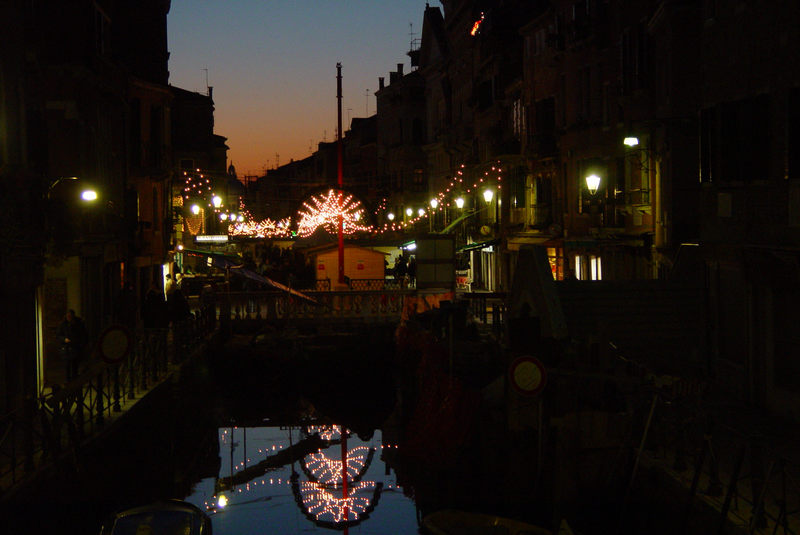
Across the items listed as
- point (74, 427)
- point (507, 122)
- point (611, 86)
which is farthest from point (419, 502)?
point (507, 122)

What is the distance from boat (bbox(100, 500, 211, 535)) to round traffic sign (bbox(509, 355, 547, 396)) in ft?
16.1

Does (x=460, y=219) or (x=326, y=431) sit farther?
(x=460, y=219)

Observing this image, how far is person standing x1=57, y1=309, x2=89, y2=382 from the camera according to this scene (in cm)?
2223

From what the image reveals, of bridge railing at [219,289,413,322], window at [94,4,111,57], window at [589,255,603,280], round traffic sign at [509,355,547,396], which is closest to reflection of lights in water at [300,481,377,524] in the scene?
round traffic sign at [509,355,547,396]

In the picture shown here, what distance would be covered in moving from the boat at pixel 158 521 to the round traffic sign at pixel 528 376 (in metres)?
4.90

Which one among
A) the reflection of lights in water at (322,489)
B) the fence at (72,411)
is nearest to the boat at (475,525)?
the reflection of lights in water at (322,489)

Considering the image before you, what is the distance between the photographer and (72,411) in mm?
19938

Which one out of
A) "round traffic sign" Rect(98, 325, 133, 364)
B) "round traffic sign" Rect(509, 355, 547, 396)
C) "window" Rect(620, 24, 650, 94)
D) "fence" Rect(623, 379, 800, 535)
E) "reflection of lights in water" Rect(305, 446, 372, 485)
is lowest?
"reflection of lights in water" Rect(305, 446, 372, 485)

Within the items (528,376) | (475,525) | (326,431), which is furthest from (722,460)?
(326,431)

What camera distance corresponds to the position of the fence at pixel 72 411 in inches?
589

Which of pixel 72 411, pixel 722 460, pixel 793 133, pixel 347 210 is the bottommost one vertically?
pixel 722 460

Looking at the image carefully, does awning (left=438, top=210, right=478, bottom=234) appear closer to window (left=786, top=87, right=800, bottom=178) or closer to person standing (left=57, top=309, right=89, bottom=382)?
person standing (left=57, top=309, right=89, bottom=382)

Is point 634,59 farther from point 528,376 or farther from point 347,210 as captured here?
point 347,210

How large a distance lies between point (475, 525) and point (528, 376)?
252 centimetres
